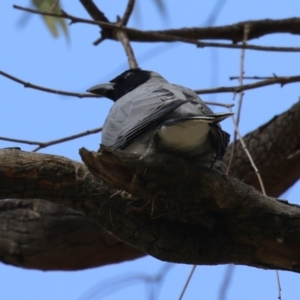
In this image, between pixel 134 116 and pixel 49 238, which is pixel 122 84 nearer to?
pixel 49 238

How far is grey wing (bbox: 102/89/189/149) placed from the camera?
296 cm

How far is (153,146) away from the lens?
2936 mm

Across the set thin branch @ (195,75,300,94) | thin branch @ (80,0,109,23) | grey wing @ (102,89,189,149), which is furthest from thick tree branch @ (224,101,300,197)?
grey wing @ (102,89,189,149)

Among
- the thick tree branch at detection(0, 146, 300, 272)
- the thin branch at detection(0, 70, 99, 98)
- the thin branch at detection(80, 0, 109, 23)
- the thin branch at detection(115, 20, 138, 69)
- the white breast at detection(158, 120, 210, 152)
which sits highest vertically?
the thin branch at detection(80, 0, 109, 23)

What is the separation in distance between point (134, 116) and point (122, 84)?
1221mm

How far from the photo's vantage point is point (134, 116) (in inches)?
125

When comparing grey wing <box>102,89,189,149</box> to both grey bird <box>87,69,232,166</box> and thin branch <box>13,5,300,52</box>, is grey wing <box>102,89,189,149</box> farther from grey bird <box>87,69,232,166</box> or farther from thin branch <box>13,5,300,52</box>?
thin branch <box>13,5,300,52</box>

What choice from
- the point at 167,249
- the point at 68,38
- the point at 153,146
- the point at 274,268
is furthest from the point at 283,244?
the point at 68,38

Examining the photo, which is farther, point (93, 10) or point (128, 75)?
point (93, 10)

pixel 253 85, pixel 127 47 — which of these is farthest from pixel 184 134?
pixel 127 47

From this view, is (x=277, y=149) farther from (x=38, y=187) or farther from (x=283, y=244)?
(x=38, y=187)

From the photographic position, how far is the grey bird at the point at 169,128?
289 centimetres

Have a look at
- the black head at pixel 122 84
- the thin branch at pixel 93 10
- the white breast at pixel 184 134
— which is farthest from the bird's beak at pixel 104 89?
the white breast at pixel 184 134

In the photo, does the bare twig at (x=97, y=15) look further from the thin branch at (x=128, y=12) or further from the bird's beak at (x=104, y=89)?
the bird's beak at (x=104, y=89)
